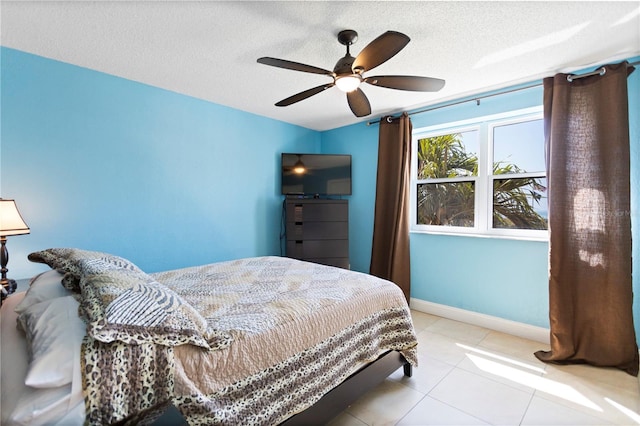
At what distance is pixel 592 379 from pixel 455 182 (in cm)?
195

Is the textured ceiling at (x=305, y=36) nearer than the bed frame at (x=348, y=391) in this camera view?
No

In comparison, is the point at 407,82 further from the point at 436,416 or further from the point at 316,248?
the point at 316,248

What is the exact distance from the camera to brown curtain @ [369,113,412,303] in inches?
130

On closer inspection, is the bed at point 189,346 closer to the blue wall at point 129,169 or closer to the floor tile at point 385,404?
the floor tile at point 385,404

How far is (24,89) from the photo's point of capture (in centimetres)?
210

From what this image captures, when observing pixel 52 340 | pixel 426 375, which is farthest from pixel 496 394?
pixel 52 340

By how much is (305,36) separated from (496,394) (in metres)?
2.62

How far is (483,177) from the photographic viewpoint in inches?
118

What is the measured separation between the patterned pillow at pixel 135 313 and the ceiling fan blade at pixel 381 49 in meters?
1.50

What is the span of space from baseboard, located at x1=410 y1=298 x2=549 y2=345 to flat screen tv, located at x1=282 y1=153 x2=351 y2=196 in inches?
65.8

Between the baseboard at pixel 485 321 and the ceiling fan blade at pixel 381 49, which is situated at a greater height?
the ceiling fan blade at pixel 381 49

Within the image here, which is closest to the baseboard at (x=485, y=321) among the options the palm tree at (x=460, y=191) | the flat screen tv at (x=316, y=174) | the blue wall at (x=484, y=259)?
the blue wall at (x=484, y=259)

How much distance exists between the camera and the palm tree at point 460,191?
2775 mm

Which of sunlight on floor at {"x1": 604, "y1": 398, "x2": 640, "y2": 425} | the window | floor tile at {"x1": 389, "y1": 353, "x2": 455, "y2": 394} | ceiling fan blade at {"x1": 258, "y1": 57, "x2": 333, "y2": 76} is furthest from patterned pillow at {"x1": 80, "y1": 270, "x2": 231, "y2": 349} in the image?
the window
